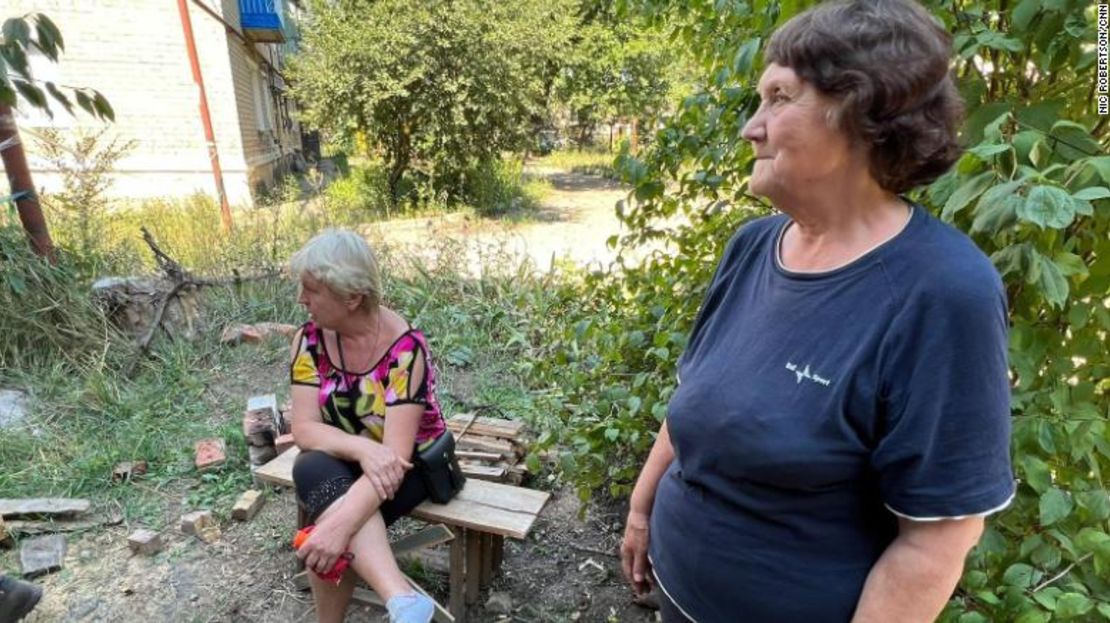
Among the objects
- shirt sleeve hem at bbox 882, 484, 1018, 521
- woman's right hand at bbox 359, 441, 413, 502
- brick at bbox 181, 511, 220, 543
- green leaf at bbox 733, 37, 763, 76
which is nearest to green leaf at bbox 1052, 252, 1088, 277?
shirt sleeve hem at bbox 882, 484, 1018, 521

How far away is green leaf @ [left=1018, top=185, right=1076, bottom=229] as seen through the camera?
0.83 metres

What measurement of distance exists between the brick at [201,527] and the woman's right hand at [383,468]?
130cm

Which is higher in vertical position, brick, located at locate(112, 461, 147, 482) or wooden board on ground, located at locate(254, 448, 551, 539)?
wooden board on ground, located at locate(254, 448, 551, 539)

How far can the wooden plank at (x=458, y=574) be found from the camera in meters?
2.35

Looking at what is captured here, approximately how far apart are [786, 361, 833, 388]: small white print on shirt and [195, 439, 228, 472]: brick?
328cm

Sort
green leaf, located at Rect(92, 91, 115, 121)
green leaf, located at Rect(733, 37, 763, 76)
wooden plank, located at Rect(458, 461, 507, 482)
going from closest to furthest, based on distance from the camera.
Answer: green leaf, located at Rect(733, 37, 763, 76), green leaf, located at Rect(92, 91, 115, 121), wooden plank, located at Rect(458, 461, 507, 482)

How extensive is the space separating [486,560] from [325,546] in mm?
730

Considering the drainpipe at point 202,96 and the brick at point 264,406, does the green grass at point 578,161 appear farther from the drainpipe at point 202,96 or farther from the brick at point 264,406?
the brick at point 264,406

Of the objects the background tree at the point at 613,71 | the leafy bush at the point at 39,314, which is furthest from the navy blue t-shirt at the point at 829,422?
the background tree at the point at 613,71

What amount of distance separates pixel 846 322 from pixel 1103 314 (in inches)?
20.7

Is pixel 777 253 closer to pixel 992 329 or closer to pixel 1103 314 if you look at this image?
pixel 992 329

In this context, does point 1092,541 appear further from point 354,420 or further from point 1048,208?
point 354,420

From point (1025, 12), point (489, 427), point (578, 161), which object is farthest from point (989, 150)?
point (578, 161)

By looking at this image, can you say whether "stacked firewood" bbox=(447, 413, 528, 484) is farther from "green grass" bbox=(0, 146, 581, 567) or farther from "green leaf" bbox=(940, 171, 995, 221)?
"green leaf" bbox=(940, 171, 995, 221)
